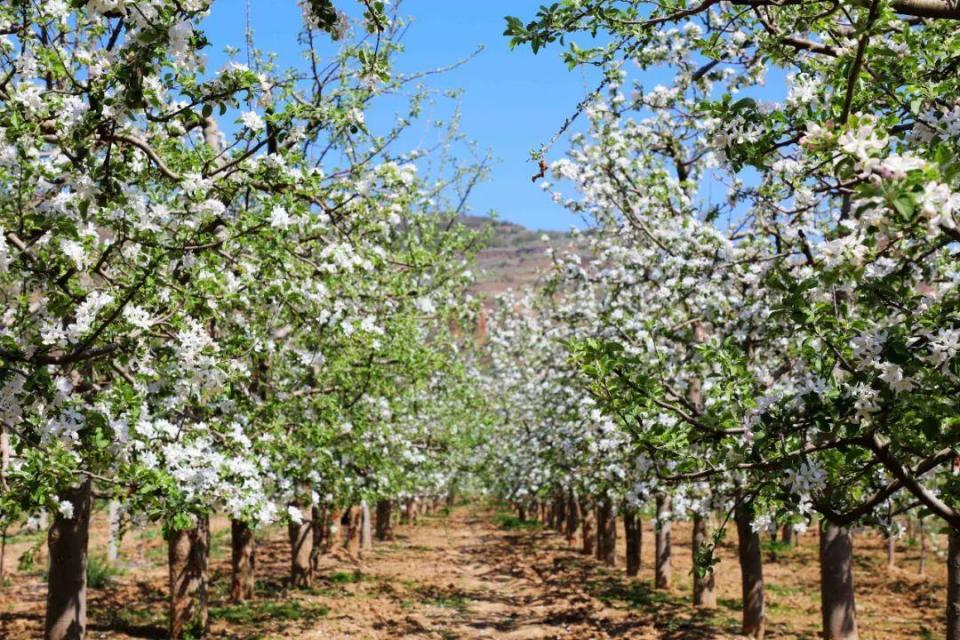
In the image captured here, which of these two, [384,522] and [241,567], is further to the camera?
[384,522]

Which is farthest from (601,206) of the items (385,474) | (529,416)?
(529,416)

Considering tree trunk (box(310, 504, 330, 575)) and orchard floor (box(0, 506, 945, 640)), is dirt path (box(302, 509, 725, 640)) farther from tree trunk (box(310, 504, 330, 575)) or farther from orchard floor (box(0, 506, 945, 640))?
tree trunk (box(310, 504, 330, 575))

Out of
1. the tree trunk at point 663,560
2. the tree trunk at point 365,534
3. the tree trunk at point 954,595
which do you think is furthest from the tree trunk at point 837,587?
the tree trunk at point 365,534

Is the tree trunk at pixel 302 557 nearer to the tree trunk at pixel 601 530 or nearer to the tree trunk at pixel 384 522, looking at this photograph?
the tree trunk at pixel 601 530

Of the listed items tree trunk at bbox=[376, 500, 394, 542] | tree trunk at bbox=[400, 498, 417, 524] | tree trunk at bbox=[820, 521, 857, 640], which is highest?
tree trunk at bbox=[820, 521, 857, 640]

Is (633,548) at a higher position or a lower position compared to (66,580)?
lower

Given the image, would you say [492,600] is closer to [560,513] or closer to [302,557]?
[302,557]

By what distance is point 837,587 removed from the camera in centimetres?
1150

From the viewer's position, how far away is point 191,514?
659 centimetres

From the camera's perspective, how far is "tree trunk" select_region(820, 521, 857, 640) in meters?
11.3

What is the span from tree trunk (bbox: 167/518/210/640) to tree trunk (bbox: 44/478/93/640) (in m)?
3.10

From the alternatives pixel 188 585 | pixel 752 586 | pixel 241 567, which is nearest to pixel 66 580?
pixel 188 585

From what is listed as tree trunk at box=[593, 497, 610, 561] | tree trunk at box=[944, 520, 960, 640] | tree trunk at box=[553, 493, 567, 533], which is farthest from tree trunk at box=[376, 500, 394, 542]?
tree trunk at box=[944, 520, 960, 640]

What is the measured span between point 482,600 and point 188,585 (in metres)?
9.39
